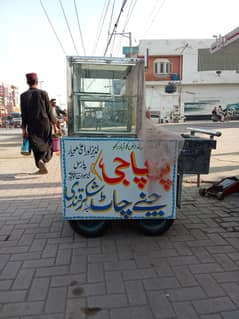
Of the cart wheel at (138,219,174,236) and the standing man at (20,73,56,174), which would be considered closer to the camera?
the cart wheel at (138,219,174,236)

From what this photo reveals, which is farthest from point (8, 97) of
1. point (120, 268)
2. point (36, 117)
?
point (120, 268)

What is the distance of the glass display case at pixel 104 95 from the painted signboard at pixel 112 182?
2.37ft

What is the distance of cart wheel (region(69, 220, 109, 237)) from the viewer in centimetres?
293

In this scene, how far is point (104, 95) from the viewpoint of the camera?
3.54 metres

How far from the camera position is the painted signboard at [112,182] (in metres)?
2.64

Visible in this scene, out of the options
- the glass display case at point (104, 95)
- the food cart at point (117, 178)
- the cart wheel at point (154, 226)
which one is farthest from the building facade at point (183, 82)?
the cart wheel at point (154, 226)

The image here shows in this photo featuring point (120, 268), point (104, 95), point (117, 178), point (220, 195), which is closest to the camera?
point (120, 268)

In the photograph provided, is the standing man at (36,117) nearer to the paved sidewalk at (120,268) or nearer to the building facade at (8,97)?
the paved sidewalk at (120,268)

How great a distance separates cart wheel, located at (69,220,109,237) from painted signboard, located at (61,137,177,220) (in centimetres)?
16

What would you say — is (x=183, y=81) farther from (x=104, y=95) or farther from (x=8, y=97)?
(x=8, y=97)

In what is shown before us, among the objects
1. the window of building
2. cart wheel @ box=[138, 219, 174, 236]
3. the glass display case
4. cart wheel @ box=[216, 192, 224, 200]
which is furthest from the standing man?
the window of building

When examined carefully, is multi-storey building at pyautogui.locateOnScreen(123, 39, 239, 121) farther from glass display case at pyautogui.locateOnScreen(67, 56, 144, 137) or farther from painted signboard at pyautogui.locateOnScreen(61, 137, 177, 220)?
painted signboard at pyautogui.locateOnScreen(61, 137, 177, 220)

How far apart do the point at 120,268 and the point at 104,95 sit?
223 cm

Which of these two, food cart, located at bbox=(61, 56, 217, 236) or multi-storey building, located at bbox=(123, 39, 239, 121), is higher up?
multi-storey building, located at bbox=(123, 39, 239, 121)
